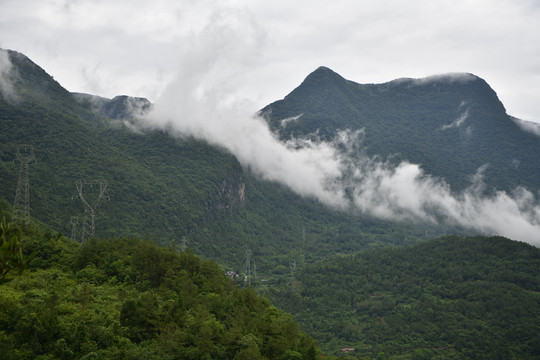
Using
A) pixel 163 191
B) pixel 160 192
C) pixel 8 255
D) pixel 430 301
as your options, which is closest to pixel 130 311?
pixel 8 255

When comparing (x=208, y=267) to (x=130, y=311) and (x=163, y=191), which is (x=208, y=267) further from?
(x=163, y=191)

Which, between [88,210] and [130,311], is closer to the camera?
[130,311]

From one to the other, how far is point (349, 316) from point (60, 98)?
94.9m

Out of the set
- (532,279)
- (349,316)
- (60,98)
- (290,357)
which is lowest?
(349,316)

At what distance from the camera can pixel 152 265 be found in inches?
1292

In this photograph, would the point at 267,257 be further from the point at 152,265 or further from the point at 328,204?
the point at 152,265

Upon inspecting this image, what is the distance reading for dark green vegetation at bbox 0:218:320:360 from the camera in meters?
20.0

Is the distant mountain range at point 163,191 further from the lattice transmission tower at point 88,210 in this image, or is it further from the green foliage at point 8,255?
the green foliage at point 8,255

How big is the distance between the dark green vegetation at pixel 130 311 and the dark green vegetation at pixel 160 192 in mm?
36156

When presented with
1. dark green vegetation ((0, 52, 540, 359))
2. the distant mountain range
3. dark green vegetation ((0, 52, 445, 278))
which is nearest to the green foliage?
dark green vegetation ((0, 52, 540, 359))

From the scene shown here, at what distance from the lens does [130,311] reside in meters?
23.6

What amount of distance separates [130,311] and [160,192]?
76.0m

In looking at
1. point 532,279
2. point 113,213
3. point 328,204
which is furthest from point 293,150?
point 532,279

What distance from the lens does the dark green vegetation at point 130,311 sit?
65.5 ft
